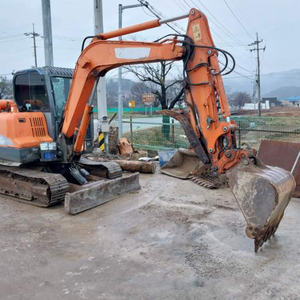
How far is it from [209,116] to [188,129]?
0.39 meters

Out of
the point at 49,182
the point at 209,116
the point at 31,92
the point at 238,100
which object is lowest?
the point at 49,182

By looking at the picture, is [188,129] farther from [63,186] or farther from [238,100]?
[238,100]

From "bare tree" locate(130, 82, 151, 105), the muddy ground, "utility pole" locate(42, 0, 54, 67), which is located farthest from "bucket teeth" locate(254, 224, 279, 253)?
"bare tree" locate(130, 82, 151, 105)

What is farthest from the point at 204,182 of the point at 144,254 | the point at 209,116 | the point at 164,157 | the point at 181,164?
the point at 144,254

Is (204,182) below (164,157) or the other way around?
below

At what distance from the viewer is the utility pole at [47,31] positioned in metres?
10.5

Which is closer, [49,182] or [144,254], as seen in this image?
[144,254]

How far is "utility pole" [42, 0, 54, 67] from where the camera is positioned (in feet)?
34.6

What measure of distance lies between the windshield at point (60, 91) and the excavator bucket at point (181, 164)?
11.4 feet

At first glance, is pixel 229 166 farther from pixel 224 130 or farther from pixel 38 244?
pixel 38 244

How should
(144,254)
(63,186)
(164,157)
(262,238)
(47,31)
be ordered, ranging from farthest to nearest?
(47,31), (164,157), (63,186), (144,254), (262,238)

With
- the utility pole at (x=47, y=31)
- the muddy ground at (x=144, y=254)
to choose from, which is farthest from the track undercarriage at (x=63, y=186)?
the utility pole at (x=47, y=31)

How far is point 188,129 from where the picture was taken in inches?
200

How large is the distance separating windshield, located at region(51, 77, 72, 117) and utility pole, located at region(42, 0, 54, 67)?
3.95m
